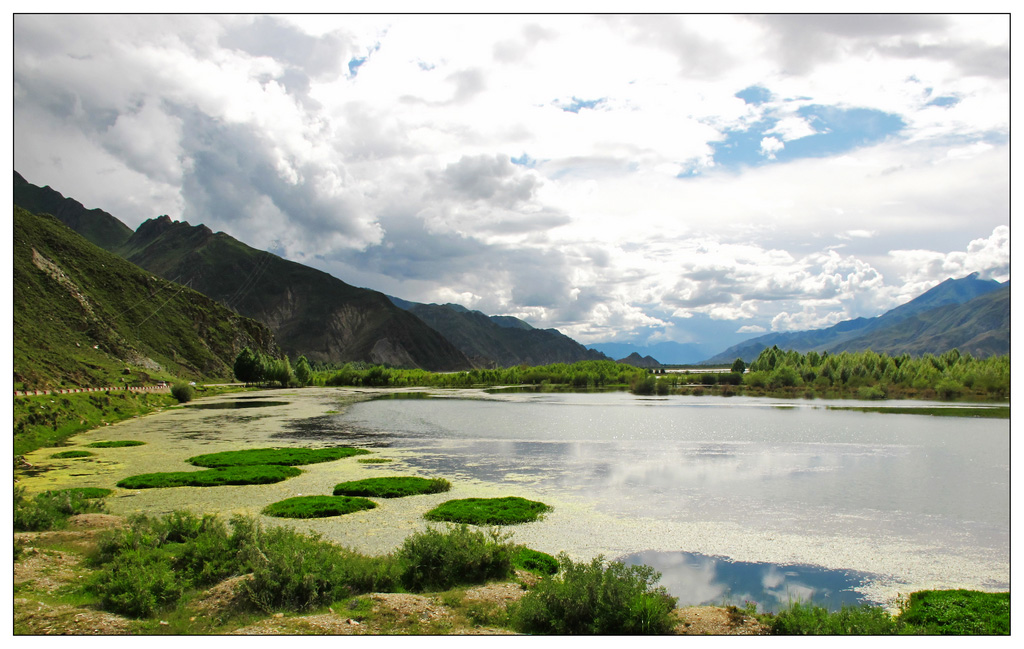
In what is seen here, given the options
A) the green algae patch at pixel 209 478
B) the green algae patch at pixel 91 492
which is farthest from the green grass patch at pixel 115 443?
the green algae patch at pixel 91 492

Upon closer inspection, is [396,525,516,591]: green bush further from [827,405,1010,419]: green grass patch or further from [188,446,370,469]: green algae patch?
[827,405,1010,419]: green grass patch

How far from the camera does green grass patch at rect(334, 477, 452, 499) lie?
86.0 feet

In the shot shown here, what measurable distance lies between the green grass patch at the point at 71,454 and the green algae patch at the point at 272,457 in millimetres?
6421

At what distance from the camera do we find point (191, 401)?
92562mm

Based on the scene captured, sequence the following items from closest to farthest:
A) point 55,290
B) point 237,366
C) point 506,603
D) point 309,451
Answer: point 506,603
point 309,451
point 55,290
point 237,366

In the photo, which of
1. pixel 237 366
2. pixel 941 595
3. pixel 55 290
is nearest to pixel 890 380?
pixel 941 595

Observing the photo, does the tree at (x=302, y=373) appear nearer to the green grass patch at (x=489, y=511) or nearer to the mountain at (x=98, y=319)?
the mountain at (x=98, y=319)

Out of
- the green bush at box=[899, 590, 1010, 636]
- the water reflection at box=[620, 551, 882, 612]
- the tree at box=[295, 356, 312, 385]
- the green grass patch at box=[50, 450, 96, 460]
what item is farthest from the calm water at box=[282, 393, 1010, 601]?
the tree at box=[295, 356, 312, 385]

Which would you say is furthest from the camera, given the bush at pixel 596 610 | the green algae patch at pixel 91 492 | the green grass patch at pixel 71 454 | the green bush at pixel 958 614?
the green grass patch at pixel 71 454

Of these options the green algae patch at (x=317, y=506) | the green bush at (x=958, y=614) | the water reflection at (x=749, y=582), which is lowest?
the water reflection at (x=749, y=582)

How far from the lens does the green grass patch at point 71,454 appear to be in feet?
114
